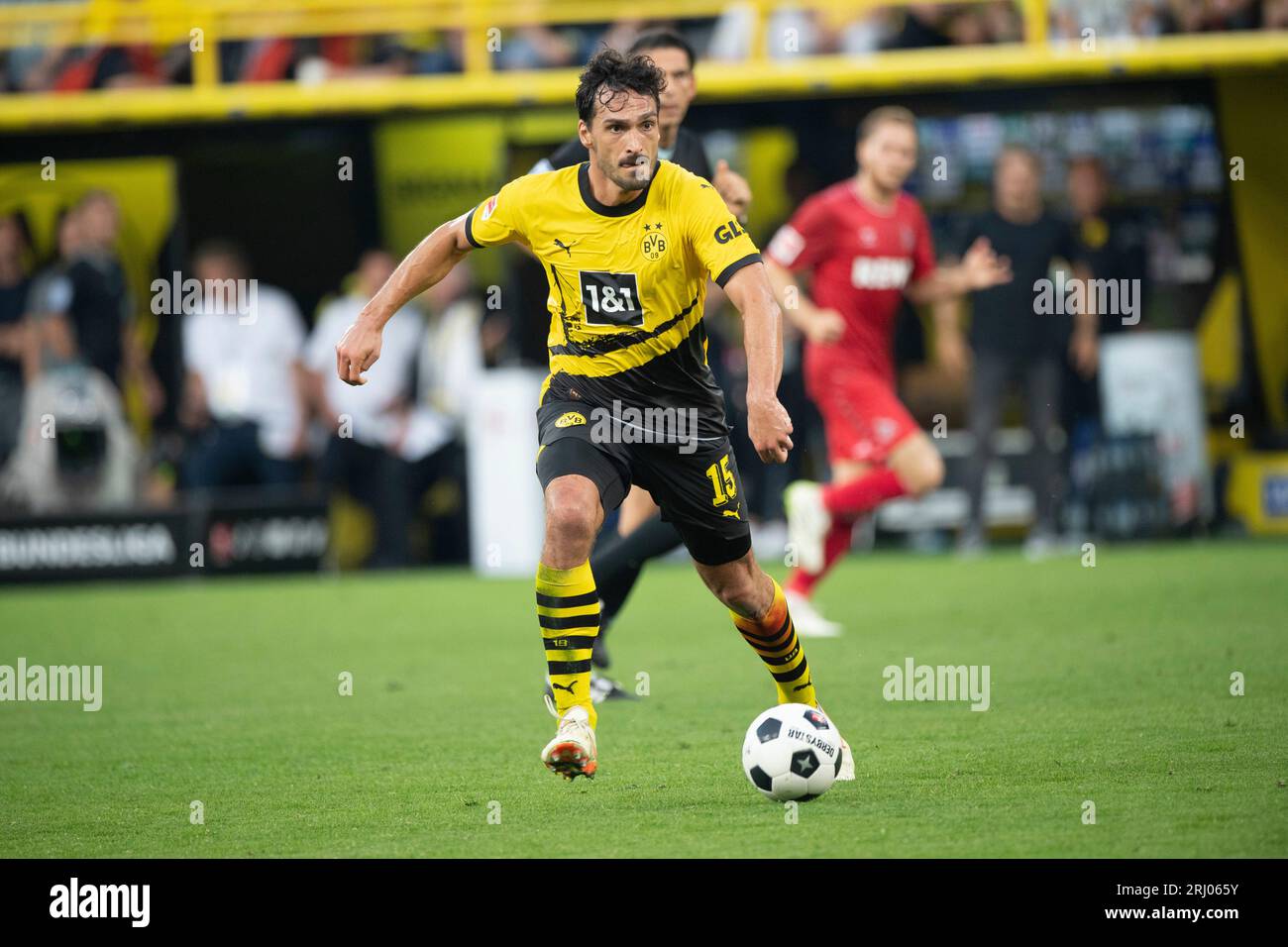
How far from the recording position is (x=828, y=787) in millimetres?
5793

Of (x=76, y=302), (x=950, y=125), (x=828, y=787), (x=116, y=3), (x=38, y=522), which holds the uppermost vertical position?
(x=116, y=3)

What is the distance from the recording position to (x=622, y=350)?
627 centimetres

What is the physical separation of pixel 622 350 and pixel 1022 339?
346 inches

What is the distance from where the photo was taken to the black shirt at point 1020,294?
14.5 meters

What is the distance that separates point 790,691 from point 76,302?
1086 cm

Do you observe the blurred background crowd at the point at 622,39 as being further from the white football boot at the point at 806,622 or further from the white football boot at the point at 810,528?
the white football boot at the point at 806,622

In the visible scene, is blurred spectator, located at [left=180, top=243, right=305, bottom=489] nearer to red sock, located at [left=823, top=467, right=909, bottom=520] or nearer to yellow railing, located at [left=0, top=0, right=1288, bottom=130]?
yellow railing, located at [left=0, top=0, right=1288, bottom=130]

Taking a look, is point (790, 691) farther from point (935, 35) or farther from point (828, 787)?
point (935, 35)

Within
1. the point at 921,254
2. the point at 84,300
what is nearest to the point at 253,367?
the point at 84,300

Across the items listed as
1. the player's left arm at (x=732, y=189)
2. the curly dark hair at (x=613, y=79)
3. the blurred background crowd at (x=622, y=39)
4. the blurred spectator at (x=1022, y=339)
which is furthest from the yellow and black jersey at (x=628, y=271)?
the blurred background crowd at (x=622, y=39)

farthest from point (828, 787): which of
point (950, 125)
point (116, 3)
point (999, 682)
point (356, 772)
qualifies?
point (116, 3)

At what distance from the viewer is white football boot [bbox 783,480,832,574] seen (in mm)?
10281

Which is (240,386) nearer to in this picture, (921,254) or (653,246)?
(921,254)

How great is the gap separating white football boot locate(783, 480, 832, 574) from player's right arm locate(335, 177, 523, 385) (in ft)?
14.1
